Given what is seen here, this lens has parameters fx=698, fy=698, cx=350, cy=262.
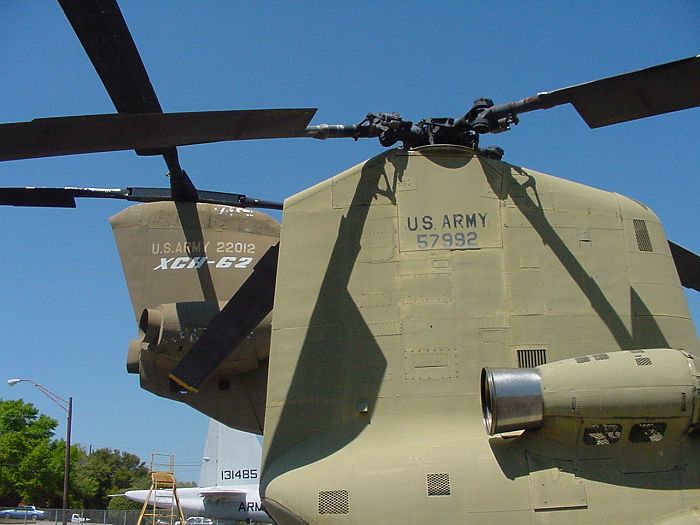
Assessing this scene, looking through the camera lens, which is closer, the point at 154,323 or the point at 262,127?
the point at 262,127

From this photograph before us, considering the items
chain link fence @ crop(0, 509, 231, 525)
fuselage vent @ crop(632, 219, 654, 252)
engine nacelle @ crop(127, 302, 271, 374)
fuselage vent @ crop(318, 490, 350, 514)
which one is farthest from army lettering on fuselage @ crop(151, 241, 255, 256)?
chain link fence @ crop(0, 509, 231, 525)

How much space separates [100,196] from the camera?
8.23m

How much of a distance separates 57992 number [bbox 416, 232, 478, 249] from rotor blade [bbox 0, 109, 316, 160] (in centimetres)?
151

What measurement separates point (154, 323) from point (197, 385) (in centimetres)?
166

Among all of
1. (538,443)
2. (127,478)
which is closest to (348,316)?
(538,443)

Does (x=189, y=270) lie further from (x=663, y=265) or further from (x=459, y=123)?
(x=663, y=265)

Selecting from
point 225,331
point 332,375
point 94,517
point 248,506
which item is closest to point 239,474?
point 248,506

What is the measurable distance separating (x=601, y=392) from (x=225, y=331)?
10.3 feet

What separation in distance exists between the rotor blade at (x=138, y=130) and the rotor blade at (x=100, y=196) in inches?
103

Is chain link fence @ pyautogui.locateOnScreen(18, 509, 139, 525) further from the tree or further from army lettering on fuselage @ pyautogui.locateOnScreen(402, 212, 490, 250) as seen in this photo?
army lettering on fuselage @ pyautogui.locateOnScreen(402, 212, 490, 250)

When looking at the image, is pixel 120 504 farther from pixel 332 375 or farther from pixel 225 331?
pixel 332 375

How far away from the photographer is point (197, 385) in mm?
6102

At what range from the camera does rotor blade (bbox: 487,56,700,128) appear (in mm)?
5102

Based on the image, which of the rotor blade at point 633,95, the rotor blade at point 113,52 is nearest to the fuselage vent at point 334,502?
the rotor blade at point 633,95
